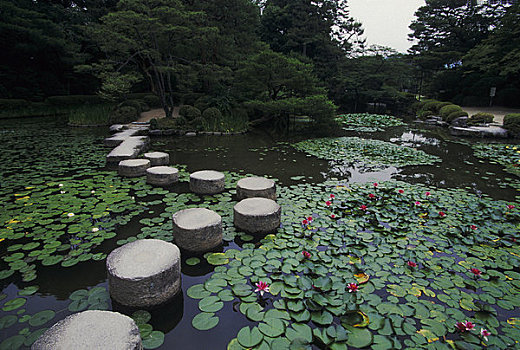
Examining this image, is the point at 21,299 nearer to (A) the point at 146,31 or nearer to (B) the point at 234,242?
(B) the point at 234,242

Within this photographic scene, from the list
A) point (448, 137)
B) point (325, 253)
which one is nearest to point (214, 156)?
point (325, 253)

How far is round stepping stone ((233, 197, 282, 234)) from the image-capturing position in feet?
9.94

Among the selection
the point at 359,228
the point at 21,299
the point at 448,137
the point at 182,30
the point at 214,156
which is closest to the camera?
the point at 21,299

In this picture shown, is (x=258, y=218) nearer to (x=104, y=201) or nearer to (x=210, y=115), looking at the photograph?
(x=104, y=201)

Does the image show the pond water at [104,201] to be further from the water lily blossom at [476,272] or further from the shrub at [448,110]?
the shrub at [448,110]

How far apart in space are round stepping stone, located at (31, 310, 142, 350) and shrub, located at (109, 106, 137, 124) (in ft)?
36.7

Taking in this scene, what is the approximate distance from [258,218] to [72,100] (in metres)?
17.9

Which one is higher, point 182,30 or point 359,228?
point 182,30

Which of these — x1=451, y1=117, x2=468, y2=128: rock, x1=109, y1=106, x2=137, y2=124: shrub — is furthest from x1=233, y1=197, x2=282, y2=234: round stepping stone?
x1=451, y1=117, x2=468, y2=128: rock

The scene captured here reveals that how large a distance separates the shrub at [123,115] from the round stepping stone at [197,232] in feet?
33.1

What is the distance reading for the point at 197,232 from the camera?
105 inches

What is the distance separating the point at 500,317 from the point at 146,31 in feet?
36.4

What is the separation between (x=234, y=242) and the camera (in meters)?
2.95

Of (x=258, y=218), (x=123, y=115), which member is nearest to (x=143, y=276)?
(x=258, y=218)
